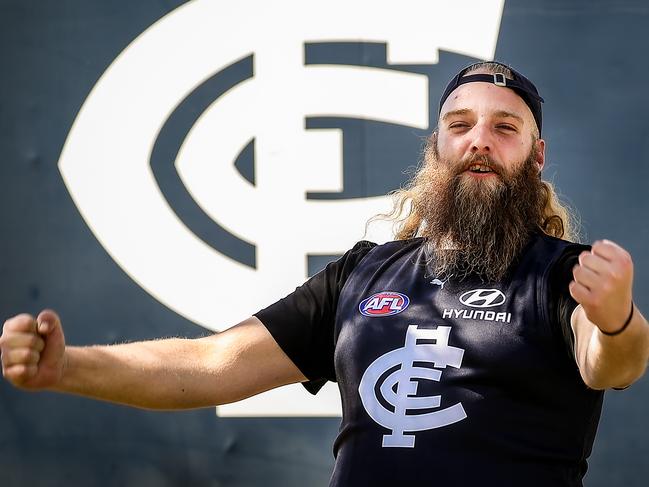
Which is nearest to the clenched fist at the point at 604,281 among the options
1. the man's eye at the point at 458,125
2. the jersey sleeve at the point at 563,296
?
the jersey sleeve at the point at 563,296

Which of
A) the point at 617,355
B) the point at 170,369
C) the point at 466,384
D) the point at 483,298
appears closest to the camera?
the point at 617,355

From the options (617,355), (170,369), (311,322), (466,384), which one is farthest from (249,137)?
(617,355)

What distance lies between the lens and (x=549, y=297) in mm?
1992

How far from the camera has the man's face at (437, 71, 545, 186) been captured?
2303 millimetres

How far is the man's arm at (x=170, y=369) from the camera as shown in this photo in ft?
6.23

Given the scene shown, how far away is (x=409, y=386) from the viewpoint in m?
2.01

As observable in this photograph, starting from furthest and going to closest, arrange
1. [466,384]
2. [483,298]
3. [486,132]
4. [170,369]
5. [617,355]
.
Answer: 1. [486,132]
2. [170,369]
3. [483,298]
4. [466,384]
5. [617,355]

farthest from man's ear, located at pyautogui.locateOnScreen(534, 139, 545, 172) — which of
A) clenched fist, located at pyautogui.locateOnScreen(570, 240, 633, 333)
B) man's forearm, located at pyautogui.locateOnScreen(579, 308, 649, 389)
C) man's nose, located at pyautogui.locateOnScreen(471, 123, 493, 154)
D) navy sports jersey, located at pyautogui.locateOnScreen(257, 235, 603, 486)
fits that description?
clenched fist, located at pyautogui.locateOnScreen(570, 240, 633, 333)

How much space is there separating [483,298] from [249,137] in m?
1.17

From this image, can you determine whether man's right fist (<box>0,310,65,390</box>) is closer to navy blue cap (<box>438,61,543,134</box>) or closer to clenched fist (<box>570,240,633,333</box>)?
clenched fist (<box>570,240,633,333</box>)

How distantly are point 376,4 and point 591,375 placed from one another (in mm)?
1564

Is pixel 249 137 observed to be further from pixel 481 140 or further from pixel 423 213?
pixel 481 140

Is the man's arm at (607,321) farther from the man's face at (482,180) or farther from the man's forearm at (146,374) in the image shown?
the man's forearm at (146,374)

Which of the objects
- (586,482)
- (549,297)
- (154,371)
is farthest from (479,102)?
(586,482)
